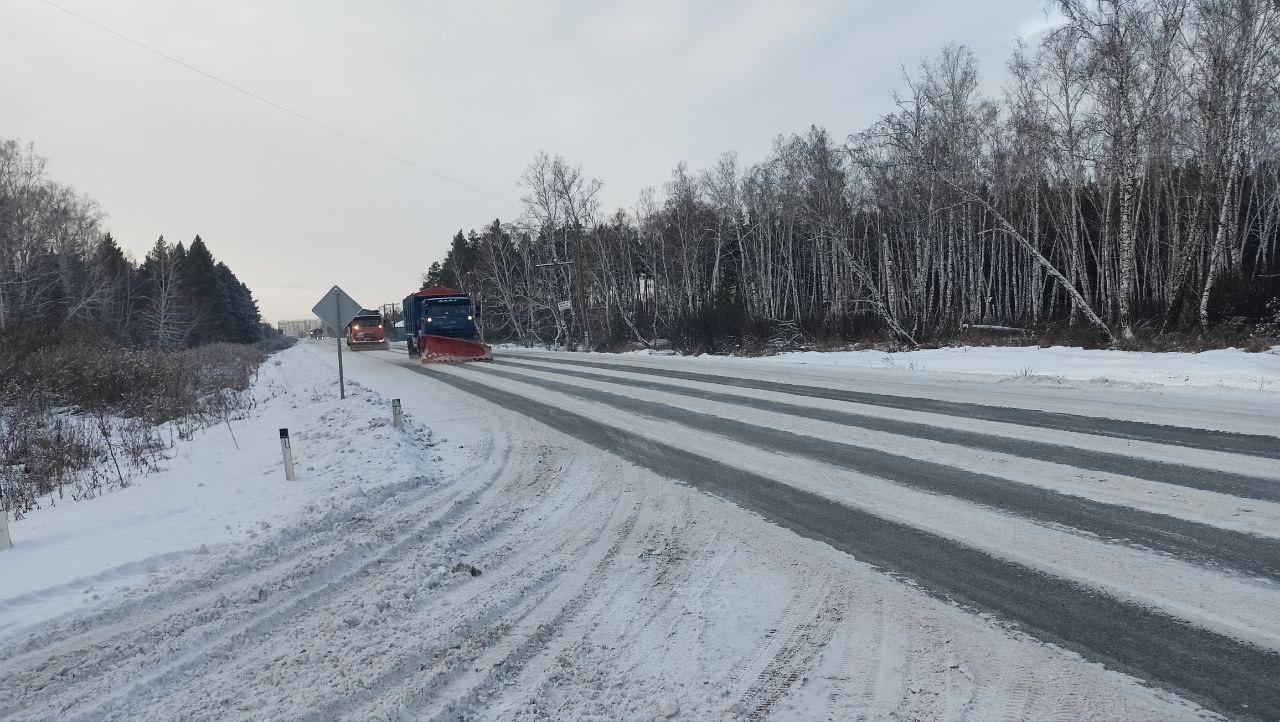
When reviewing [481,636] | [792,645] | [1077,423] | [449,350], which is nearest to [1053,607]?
[792,645]

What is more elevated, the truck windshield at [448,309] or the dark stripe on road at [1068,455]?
the truck windshield at [448,309]

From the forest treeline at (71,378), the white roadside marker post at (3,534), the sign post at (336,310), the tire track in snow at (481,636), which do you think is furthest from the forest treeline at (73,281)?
the tire track in snow at (481,636)

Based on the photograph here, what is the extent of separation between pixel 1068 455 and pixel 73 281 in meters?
64.4

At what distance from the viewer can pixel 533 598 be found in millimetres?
3592

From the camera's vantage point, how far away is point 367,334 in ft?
156

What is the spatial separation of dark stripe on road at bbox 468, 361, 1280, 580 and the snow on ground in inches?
280

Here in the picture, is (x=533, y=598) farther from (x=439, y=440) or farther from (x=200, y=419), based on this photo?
(x=200, y=419)

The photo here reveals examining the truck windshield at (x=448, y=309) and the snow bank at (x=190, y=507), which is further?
the truck windshield at (x=448, y=309)

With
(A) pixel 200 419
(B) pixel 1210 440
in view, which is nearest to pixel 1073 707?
(B) pixel 1210 440

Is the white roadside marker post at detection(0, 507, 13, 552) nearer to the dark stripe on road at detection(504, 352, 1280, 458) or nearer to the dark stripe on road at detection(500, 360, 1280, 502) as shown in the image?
the dark stripe on road at detection(500, 360, 1280, 502)

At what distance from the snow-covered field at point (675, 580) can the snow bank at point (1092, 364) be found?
85.8 inches

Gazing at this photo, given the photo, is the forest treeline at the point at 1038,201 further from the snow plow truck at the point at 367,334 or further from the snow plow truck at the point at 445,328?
the snow plow truck at the point at 367,334

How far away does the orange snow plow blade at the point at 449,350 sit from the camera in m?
27.3

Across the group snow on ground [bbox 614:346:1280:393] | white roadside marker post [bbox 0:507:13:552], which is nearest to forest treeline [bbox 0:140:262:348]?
white roadside marker post [bbox 0:507:13:552]
